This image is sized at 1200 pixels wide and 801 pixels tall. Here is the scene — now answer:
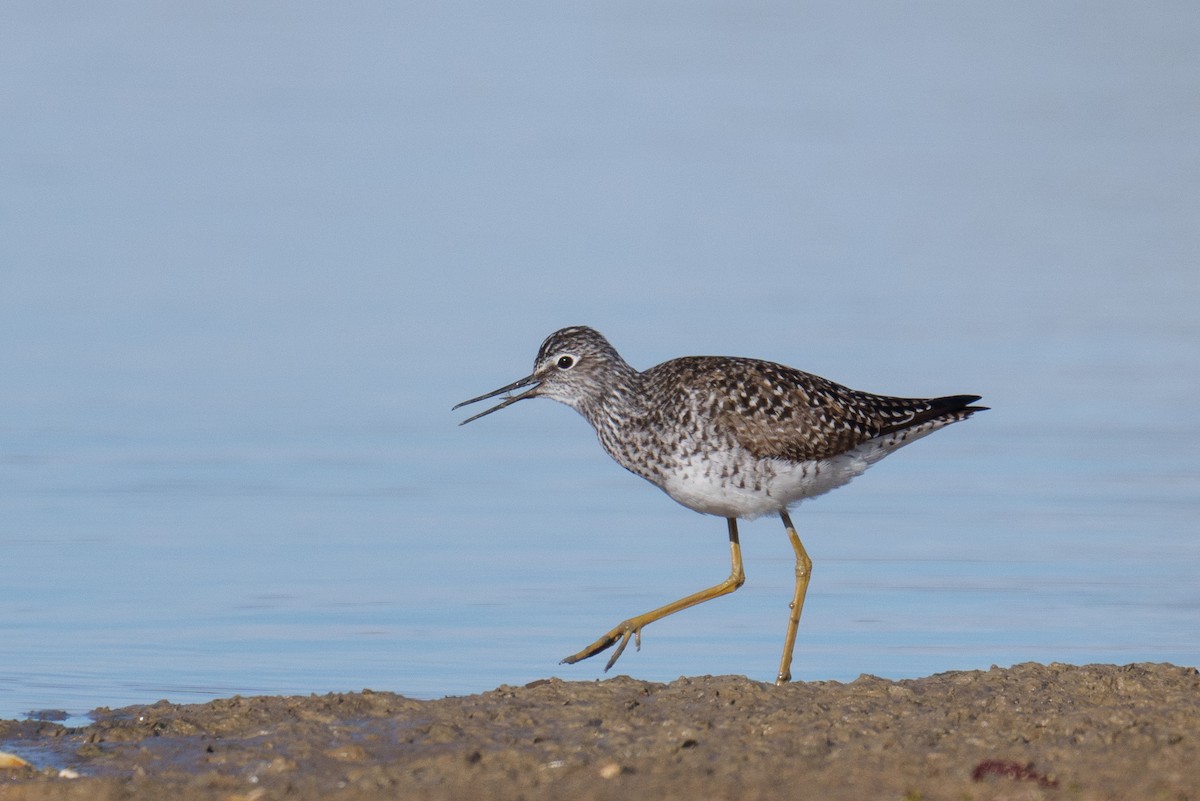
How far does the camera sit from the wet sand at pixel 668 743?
7.01 metres

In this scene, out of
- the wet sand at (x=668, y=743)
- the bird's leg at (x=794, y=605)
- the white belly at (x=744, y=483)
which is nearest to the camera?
the wet sand at (x=668, y=743)

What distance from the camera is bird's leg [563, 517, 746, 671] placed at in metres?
10.4

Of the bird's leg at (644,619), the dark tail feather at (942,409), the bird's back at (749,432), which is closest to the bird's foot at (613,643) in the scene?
the bird's leg at (644,619)

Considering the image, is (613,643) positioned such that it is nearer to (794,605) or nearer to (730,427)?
(794,605)

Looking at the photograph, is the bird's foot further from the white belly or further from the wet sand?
the wet sand

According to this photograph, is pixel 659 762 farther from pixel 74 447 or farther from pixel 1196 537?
pixel 74 447

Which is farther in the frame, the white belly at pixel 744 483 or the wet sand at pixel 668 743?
the white belly at pixel 744 483

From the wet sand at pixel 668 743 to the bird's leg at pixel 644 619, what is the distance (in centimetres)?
104

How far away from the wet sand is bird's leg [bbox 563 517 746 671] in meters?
1.04

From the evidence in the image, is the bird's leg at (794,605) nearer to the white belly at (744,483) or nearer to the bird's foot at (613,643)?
the white belly at (744,483)

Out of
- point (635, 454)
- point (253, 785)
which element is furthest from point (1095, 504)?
point (253, 785)

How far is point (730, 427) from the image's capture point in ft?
34.6

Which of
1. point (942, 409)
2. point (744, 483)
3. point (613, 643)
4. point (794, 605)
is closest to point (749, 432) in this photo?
point (744, 483)

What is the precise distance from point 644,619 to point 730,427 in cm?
116
